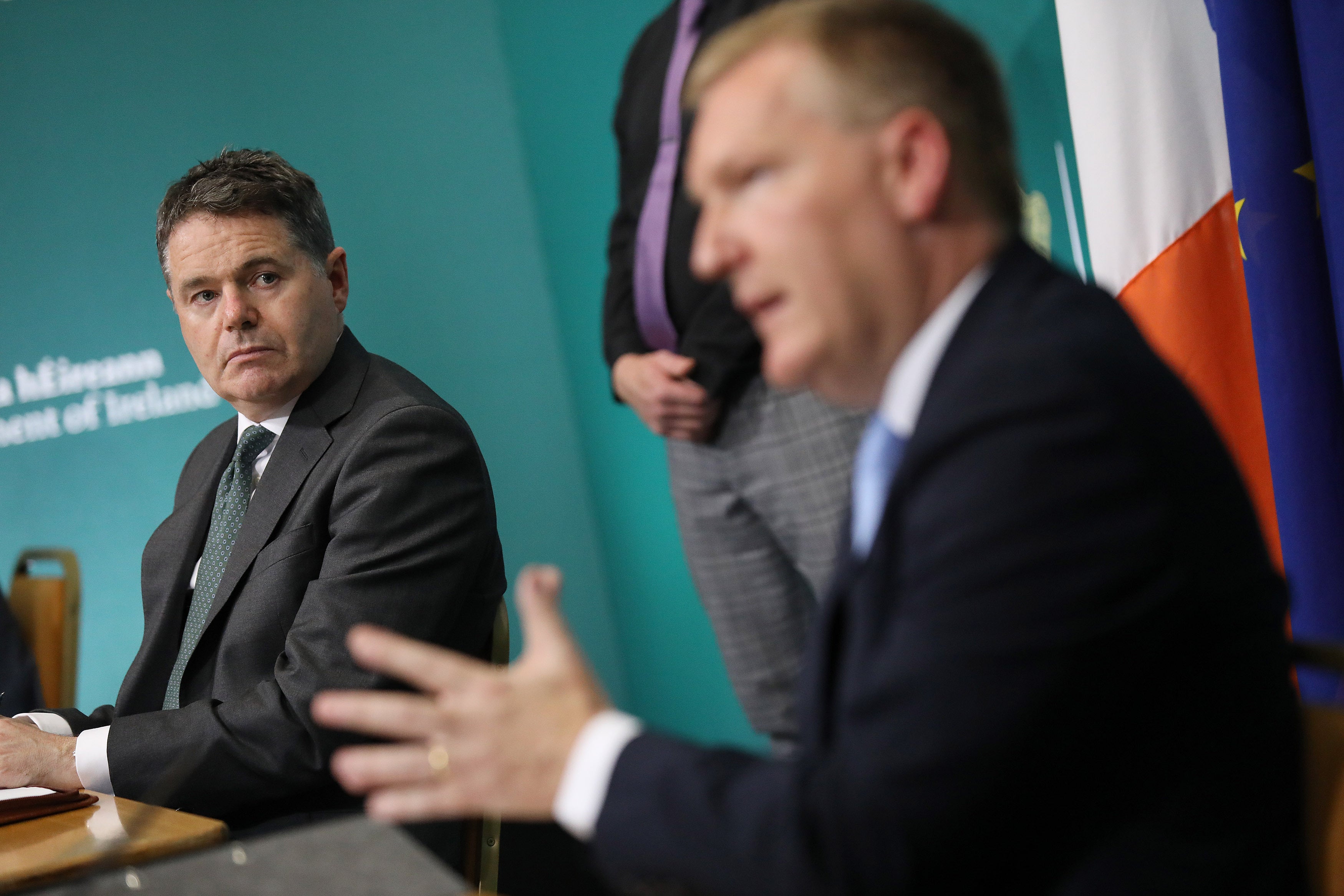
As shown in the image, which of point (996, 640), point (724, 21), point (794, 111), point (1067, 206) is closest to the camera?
point (996, 640)

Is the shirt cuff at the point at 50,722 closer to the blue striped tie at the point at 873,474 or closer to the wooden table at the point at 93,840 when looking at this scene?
the wooden table at the point at 93,840

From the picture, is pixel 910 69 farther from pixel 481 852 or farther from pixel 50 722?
pixel 50 722

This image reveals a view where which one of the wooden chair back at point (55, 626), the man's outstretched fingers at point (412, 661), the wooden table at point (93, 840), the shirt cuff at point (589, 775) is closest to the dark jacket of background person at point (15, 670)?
the wooden chair back at point (55, 626)

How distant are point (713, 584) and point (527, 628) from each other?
2.79ft

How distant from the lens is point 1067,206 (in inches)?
87.2

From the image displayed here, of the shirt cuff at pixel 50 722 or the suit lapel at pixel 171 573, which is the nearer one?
the shirt cuff at pixel 50 722

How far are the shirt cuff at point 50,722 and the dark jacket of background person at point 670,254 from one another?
1036 millimetres

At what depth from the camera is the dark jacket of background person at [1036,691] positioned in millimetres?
615

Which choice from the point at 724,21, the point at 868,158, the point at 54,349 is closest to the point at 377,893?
the point at 868,158

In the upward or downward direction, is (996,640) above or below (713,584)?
above

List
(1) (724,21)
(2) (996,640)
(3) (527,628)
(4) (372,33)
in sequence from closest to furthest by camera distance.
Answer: (2) (996,640)
(3) (527,628)
(1) (724,21)
(4) (372,33)

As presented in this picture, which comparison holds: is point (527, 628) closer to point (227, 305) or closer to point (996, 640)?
point (996, 640)

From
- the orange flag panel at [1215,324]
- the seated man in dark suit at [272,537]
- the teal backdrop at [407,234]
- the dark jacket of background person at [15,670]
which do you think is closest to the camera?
the seated man in dark suit at [272,537]

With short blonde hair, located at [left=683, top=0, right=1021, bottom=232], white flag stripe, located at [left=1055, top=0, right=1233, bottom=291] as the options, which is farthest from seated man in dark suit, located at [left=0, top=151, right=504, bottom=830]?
white flag stripe, located at [left=1055, top=0, right=1233, bottom=291]
